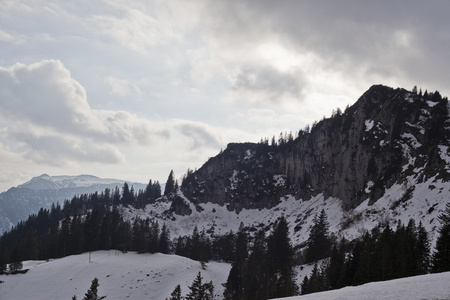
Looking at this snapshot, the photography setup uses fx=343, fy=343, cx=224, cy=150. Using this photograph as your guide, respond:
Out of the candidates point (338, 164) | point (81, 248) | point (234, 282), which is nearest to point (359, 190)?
point (338, 164)

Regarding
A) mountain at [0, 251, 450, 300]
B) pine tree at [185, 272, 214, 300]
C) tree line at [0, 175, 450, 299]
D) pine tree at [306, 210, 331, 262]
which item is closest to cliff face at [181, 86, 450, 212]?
pine tree at [306, 210, 331, 262]

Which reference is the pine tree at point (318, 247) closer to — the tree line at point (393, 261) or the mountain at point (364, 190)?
the mountain at point (364, 190)

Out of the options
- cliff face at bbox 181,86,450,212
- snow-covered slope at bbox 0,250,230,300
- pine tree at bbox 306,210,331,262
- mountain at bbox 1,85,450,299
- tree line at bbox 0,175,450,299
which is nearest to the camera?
tree line at bbox 0,175,450,299

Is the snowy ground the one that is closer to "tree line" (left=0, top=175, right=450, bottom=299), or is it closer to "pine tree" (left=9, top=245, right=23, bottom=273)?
"tree line" (left=0, top=175, right=450, bottom=299)

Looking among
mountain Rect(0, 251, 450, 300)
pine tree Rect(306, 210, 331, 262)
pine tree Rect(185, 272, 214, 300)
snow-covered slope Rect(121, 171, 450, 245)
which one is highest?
snow-covered slope Rect(121, 171, 450, 245)

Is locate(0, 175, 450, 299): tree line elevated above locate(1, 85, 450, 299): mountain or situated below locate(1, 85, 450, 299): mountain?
below

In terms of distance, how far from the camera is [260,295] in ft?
246

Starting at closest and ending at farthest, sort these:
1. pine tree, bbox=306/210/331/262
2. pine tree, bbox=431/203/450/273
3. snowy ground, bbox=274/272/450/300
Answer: snowy ground, bbox=274/272/450/300, pine tree, bbox=431/203/450/273, pine tree, bbox=306/210/331/262

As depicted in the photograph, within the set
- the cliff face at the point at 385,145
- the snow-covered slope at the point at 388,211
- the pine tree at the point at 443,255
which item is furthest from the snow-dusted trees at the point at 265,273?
the cliff face at the point at 385,145

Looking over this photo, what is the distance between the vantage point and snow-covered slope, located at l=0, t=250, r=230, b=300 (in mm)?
86000

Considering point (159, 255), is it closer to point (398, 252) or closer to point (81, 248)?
point (81, 248)

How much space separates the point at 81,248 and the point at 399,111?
137860 mm

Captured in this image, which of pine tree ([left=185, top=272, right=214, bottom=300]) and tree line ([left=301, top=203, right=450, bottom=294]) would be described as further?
pine tree ([left=185, top=272, right=214, bottom=300])

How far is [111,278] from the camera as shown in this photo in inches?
3716
